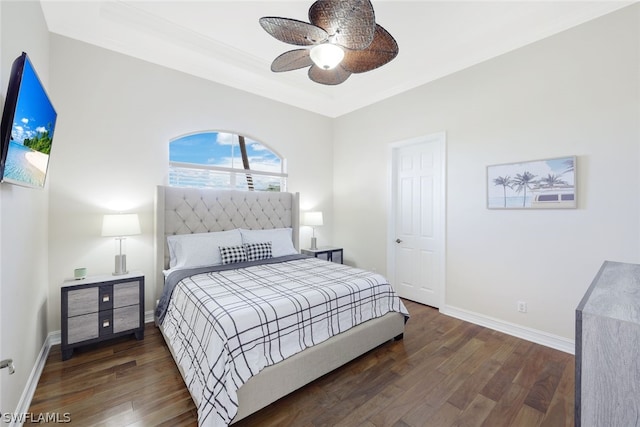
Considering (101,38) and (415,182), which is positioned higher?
(101,38)

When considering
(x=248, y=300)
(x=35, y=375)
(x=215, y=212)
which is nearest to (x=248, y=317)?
(x=248, y=300)

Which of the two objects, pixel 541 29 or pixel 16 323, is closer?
pixel 16 323

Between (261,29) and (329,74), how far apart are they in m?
1.11

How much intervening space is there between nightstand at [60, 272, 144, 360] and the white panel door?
3.31 m

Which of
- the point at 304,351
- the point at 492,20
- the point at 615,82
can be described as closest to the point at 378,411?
the point at 304,351

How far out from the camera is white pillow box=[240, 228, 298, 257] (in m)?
3.58

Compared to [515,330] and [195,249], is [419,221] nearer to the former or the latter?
[515,330]

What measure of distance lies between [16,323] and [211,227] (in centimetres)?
197

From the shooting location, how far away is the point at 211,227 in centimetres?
353

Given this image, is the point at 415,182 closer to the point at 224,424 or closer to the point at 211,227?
the point at 211,227

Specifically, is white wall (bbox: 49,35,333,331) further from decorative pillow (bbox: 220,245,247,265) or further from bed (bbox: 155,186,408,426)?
decorative pillow (bbox: 220,245,247,265)

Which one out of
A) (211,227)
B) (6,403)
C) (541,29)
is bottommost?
(6,403)

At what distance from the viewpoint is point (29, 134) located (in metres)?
1.52

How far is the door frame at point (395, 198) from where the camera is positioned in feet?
11.4
